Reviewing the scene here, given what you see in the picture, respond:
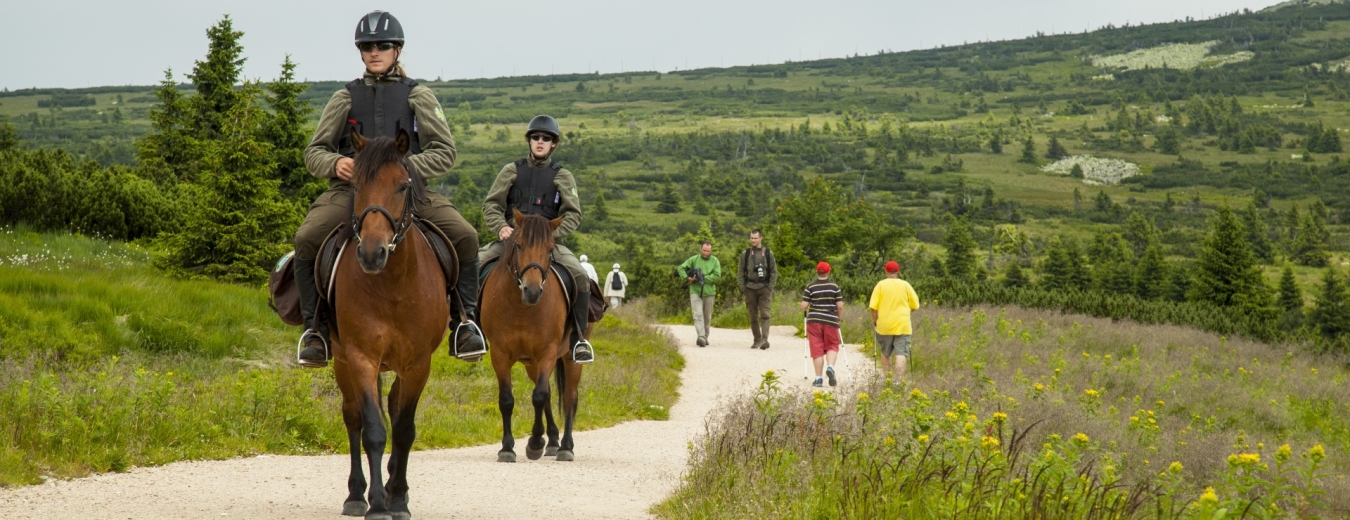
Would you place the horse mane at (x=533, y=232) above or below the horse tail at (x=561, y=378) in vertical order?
above

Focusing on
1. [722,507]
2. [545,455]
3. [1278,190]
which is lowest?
[1278,190]

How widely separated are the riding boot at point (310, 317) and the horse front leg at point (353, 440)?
18 cm

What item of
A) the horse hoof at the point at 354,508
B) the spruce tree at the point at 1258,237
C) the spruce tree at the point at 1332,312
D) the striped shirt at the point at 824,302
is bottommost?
the spruce tree at the point at 1258,237

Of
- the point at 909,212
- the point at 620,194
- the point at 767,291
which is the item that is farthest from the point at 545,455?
the point at 620,194

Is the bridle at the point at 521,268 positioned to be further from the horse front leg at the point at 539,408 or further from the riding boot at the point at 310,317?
the riding boot at the point at 310,317

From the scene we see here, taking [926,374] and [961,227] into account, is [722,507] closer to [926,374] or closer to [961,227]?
[926,374]

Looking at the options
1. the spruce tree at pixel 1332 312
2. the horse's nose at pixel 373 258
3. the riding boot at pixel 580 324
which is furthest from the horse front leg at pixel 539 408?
the spruce tree at pixel 1332 312

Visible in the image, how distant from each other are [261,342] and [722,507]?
37.5 ft

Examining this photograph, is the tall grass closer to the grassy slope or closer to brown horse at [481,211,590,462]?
brown horse at [481,211,590,462]

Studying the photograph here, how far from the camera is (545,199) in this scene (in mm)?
11281

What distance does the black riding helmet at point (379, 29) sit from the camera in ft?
24.7

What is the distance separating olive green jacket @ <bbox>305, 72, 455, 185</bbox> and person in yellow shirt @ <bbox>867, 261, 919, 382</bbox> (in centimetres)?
1192

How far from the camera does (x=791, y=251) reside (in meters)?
46.3

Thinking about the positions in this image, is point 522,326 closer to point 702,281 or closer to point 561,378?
point 561,378
